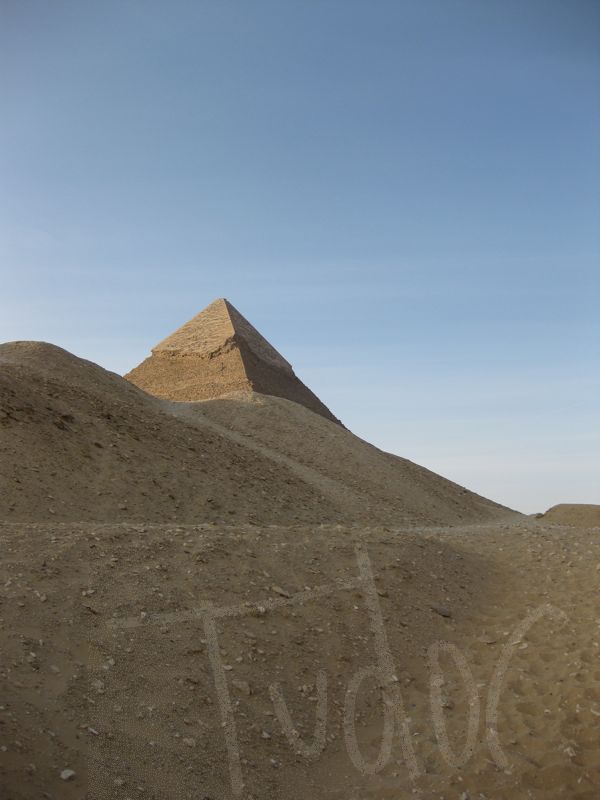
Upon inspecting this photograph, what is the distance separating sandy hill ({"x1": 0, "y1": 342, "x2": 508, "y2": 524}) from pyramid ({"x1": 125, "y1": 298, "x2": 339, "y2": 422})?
6.86 m

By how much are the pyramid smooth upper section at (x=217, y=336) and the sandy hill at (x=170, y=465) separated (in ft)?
31.7

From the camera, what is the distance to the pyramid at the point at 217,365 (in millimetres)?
31781

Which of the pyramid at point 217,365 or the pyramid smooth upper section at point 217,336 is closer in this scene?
the pyramid at point 217,365

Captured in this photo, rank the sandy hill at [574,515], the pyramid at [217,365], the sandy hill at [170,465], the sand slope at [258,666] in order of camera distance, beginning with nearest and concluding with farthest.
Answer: the sand slope at [258,666]
the sandy hill at [170,465]
the sandy hill at [574,515]
the pyramid at [217,365]

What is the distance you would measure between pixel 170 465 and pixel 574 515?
497 inches

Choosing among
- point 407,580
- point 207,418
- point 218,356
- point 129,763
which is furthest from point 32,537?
point 218,356

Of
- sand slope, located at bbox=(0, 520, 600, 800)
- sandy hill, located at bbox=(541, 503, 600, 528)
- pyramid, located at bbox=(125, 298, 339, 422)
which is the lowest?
sand slope, located at bbox=(0, 520, 600, 800)

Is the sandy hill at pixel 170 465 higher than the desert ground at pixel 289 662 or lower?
higher

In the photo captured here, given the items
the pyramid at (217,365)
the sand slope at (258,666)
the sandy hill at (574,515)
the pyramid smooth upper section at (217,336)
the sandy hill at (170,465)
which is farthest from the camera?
the pyramid smooth upper section at (217,336)

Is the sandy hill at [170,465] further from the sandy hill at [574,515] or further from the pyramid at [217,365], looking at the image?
the pyramid at [217,365]

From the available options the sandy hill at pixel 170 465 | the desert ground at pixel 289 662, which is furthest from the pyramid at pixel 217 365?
the desert ground at pixel 289 662

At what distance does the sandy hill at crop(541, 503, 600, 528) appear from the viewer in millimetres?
20297

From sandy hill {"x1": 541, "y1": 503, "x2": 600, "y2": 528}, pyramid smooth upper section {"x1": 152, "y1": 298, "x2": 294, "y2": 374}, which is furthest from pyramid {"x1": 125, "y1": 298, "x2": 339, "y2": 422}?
sandy hill {"x1": 541, "y1": 503, "x2": 600, "y2": 528}

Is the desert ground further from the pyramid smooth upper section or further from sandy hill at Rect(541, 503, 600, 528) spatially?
the pyramid smooth upper section
